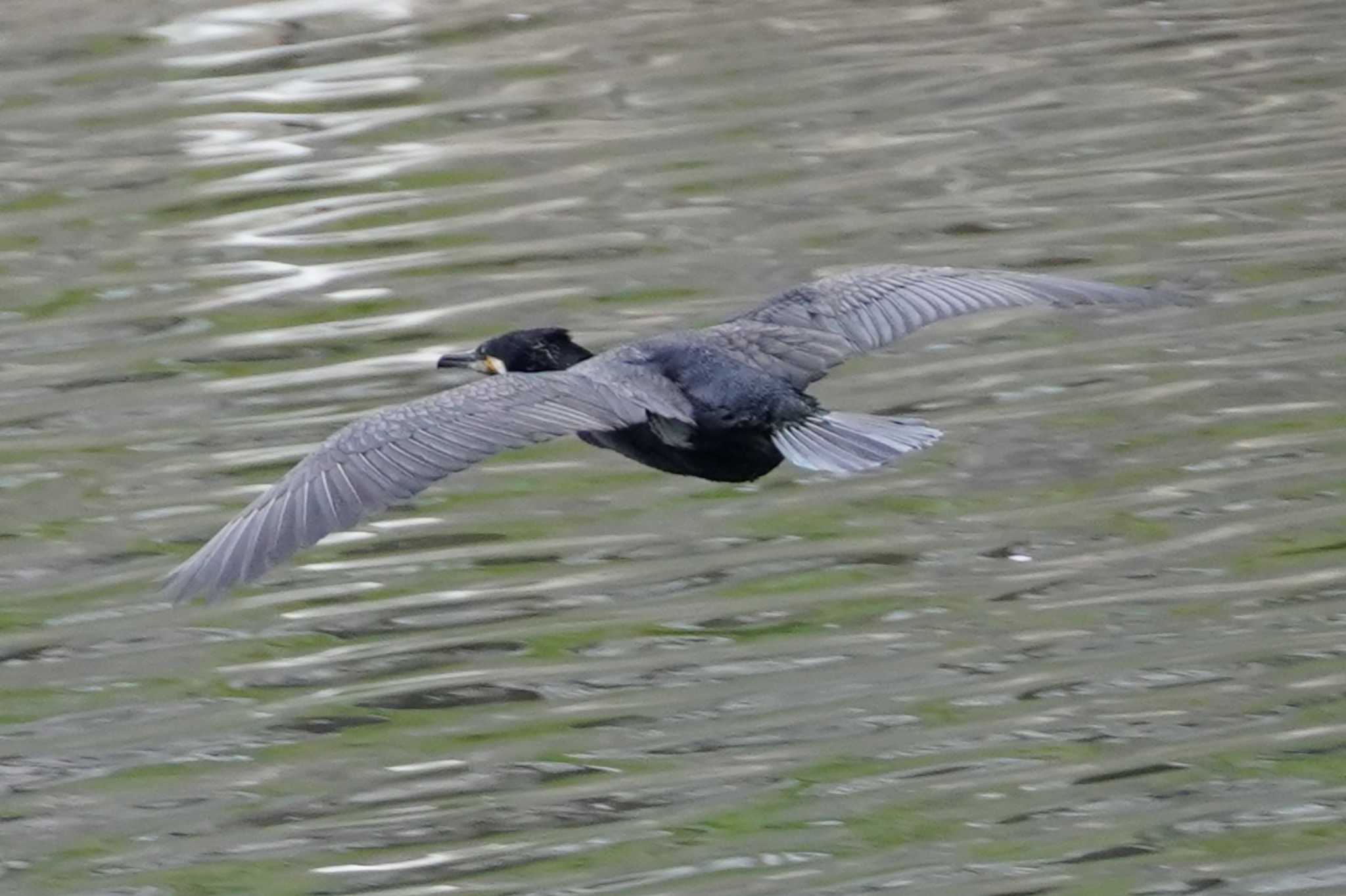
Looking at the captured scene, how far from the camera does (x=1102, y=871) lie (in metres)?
6.42

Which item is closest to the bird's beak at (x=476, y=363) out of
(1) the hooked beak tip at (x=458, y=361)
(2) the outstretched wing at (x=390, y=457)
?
(1) the hooked beak tip at (x=458, y=361)

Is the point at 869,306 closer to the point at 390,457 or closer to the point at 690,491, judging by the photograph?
Result: the point at 390,457

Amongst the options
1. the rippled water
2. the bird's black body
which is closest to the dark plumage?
the bird's black body

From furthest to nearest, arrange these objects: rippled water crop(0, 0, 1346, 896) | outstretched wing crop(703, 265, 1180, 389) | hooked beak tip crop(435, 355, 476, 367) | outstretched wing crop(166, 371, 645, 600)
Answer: hooked beak tip crop(435, 355, 476, 367) → rippled water crop(0, 0, 1346, 896) → outstretched wing crop(703, 265, 1180, 389) → outstretched wing crop(166, 371, 645, 600)

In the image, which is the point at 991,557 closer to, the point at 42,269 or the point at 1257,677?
the point at 1257,677

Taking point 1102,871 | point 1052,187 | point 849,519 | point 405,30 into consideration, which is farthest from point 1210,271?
point 405,30

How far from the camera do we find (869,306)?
697 cm

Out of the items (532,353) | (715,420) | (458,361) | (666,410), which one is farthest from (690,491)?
(666,410)

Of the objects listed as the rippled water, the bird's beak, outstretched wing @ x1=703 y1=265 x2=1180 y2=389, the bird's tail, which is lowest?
the rippled water

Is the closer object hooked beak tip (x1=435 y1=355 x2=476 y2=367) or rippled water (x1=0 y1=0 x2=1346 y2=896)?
rippled water (x1=0 y1=0 x2=1346 y2=896)

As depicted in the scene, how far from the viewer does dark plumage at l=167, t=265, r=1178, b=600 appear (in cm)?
565

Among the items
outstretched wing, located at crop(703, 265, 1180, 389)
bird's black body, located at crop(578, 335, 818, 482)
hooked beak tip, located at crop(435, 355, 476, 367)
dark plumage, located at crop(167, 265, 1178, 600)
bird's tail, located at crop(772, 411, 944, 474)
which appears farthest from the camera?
hooked beak tip, located at crop(435, 355, 476, 367)

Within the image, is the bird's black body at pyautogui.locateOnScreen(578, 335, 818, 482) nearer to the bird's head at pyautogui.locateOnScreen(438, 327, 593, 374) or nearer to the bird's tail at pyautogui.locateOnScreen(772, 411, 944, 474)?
the bird's tail at pyautogui.locateOnScreen(772, 411, 944, 474)

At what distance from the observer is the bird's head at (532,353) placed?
686 centimetres
